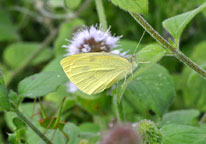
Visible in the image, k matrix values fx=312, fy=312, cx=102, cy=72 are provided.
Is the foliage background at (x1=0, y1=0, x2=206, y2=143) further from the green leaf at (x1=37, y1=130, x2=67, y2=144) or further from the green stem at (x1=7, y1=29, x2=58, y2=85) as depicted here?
the green leaf at (x1=37, y1=130, x2=67, y2=144)

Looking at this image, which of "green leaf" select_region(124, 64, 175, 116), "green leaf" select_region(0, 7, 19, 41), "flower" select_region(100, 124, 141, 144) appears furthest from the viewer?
"green leaf" select_region(0, 7, 19, 41)

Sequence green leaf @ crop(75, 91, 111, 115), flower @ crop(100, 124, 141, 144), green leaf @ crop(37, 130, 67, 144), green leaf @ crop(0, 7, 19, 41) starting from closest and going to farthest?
flower @ crop(100, 124, 141, 144), green leaf @ crop(37, 130, 67, 144), green leaf @ crop(75, 91, 111, 115), green leaf @ crop(0, 7, 19, 41)

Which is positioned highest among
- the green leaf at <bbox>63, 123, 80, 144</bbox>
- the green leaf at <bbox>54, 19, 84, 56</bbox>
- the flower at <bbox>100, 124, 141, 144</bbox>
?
the flower at <bbox>100, 124, 141, 144</bbox>

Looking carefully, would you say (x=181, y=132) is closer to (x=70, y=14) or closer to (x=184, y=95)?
(x=184, y=95)

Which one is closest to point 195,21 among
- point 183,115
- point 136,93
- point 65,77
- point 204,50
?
point 204,50

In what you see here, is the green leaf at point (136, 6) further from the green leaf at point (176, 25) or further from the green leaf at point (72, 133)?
the green leaf at point (72, 133)

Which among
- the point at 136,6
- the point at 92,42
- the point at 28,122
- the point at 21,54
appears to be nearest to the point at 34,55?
the point at 21,54

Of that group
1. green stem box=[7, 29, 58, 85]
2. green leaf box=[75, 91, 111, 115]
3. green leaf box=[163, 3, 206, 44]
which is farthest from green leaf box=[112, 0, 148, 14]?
green stem box=[7, 29, 58, 85]
